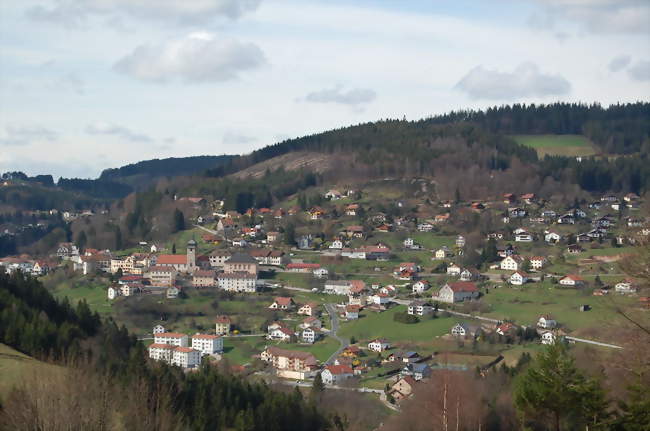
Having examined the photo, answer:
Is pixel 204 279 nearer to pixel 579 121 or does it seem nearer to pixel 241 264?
pixel 241 264

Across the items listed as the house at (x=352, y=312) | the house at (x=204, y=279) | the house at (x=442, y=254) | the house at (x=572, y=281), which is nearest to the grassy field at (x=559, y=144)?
the house at (x=442, y=254)

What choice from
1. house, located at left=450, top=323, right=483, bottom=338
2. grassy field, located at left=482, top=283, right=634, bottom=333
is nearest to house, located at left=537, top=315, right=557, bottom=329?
grassy field, located at left=482, top=283, right=634, bottom=333

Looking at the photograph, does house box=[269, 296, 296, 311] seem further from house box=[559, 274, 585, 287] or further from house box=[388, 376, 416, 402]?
house box=[388, 376, 416, 402]

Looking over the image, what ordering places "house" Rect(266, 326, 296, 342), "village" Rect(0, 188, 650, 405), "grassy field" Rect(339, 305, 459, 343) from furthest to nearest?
"house" Rect(266, 326, 296, 342)
"grassy field" Rect(339, 305, 459, 343)
"village" Rect(0, 188, 650, 405)

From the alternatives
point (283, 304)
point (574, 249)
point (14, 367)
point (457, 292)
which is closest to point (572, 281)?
point (457, 292)

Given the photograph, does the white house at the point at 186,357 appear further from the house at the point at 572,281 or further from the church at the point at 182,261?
the house at the point at 572,281
